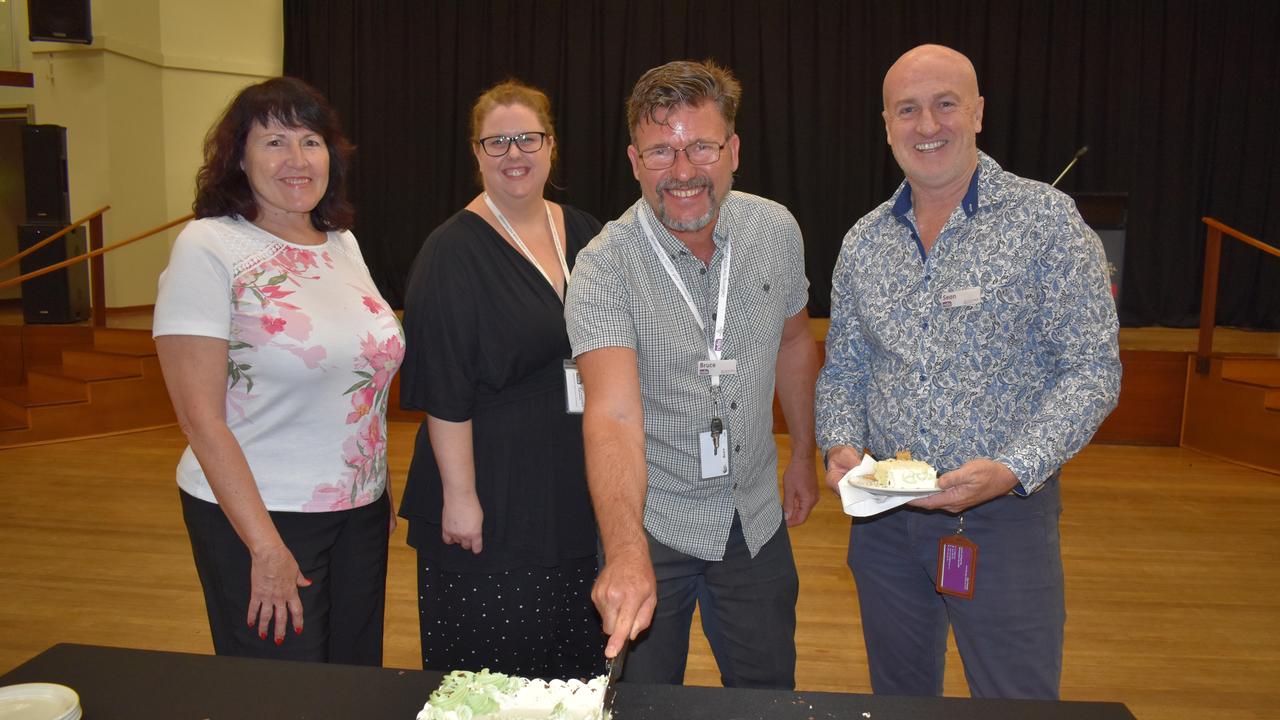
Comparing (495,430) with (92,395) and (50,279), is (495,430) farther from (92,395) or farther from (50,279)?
(50,279)

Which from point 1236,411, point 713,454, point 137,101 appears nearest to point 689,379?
point 713,454

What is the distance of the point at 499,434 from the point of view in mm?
2178

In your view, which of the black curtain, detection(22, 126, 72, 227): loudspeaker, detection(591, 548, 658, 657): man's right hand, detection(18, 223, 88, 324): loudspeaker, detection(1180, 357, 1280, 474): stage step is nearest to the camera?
detection(591, 548, 658, 657): man's right hand

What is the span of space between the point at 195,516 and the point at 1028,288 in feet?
5.66

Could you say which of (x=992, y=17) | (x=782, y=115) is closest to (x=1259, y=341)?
(x=992, y=17)

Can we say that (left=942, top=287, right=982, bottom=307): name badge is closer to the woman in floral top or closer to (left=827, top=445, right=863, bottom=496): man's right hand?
(left=827, top=445, right=863, bottom=496): man's right hand

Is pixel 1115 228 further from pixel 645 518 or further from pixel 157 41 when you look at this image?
pixel 157 41

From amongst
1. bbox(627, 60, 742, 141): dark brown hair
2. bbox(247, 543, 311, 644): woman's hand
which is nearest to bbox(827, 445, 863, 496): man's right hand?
bbox(627, 60, 742, 141): dark brown hair

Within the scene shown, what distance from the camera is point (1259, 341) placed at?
7785 mm

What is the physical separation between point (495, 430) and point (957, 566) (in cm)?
106

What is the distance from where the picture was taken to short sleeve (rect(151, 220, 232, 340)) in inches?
69.7

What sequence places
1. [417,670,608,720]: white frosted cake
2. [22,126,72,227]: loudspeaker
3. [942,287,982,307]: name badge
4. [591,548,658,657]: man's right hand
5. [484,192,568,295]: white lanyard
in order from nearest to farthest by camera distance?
[417,670,608,720]: white frosted cake
[591,548,658,657]: man's right hand
[942,287,982,307]: name badge
[484,192,568,295]: white lanyard
[22,126,72,227]: loudspeaker

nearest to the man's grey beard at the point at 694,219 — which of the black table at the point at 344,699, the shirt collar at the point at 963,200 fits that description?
the shirt collar at the point at 963,200

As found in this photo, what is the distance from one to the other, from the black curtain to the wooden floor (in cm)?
424
